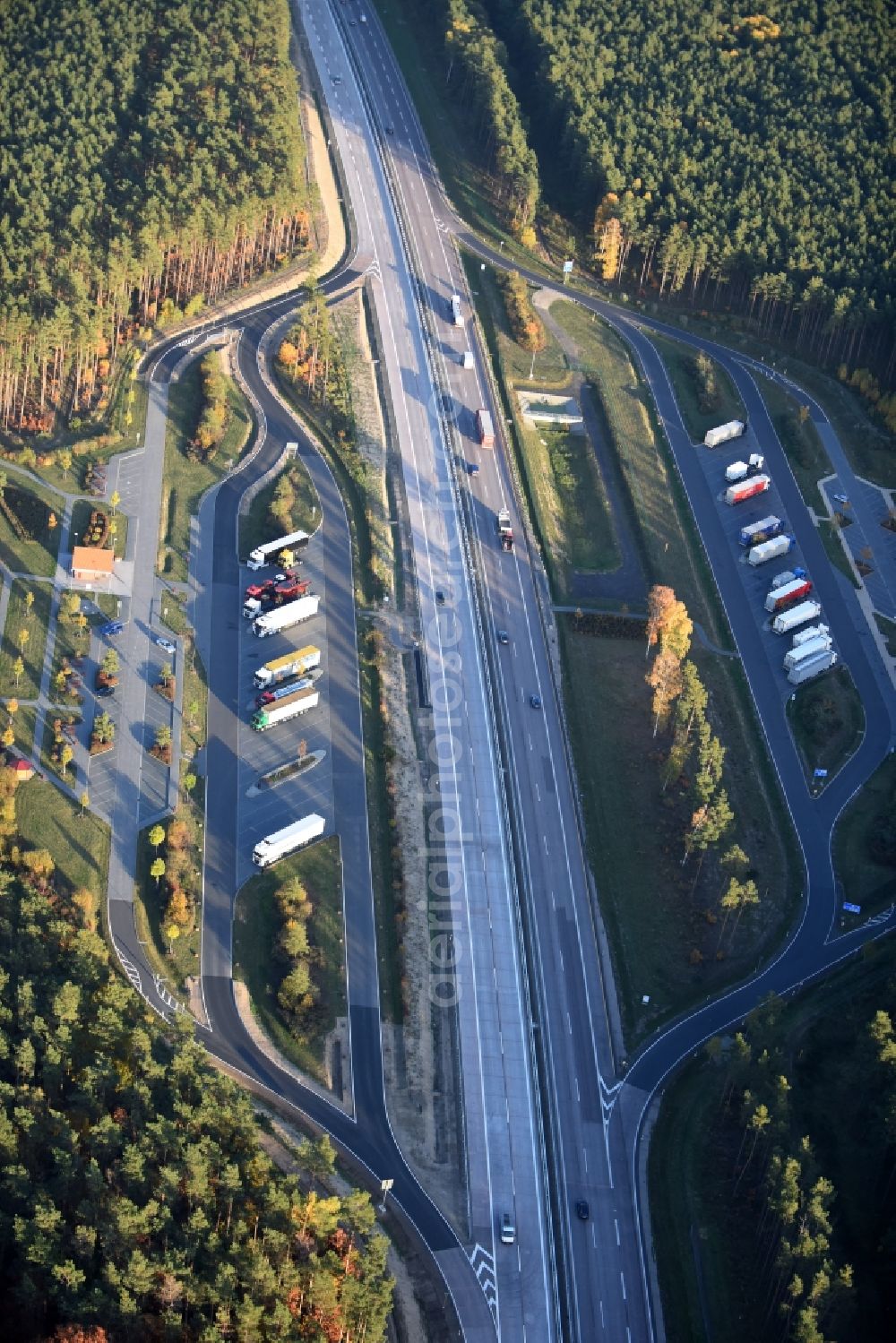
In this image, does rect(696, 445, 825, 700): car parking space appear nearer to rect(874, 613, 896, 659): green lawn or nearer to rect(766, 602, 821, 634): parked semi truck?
rect(766, 602, 821, 634): parked semi truck

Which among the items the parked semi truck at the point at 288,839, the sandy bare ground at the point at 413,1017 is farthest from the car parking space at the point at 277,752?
the sandy bare ground at the point at 413,1017

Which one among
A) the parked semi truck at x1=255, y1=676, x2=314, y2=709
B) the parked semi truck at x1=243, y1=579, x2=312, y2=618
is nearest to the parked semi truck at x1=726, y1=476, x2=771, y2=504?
the parked semi truck at x1=243, y1=579, x2=312, y2=618

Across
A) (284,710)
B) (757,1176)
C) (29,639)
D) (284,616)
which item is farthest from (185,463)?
(757,1176)

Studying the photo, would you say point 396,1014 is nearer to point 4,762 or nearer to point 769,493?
point 4,762

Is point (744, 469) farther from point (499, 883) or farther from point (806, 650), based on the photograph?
point (499, 883)

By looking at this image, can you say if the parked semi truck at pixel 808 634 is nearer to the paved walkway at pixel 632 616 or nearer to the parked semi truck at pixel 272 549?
the paved walkway at pixel 632 616
